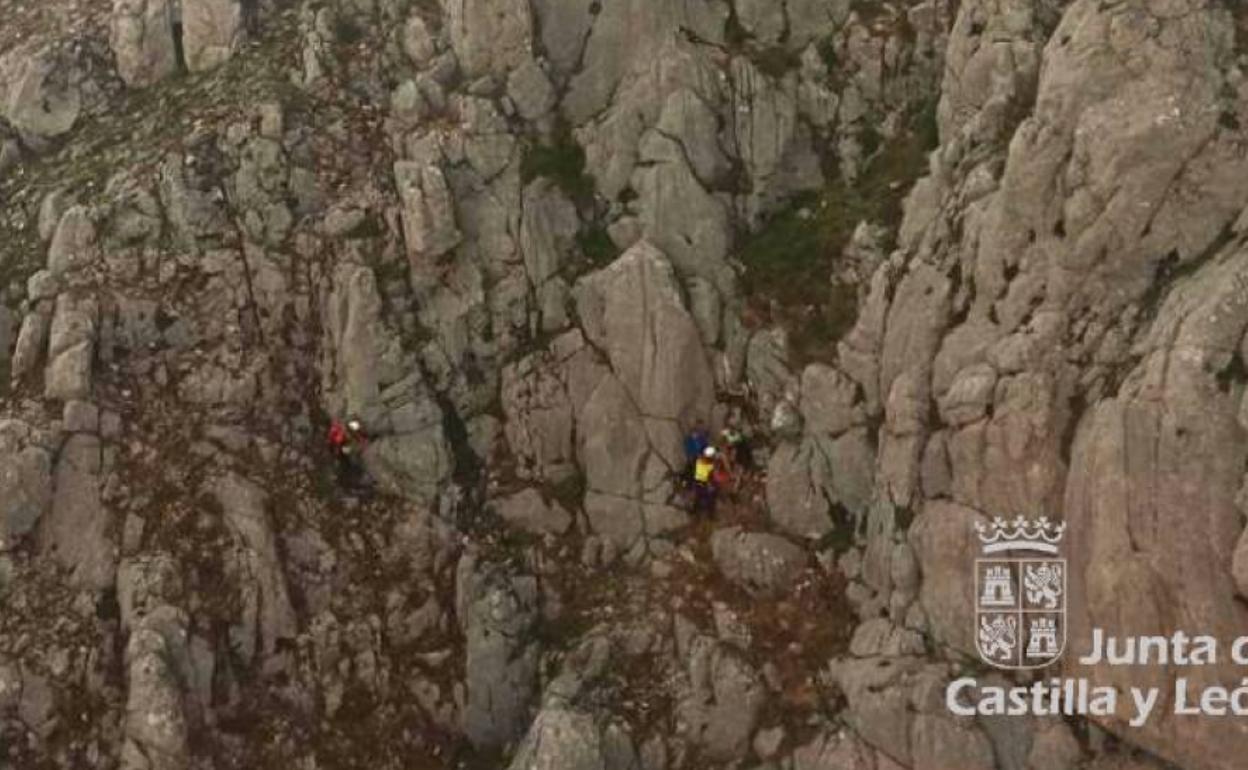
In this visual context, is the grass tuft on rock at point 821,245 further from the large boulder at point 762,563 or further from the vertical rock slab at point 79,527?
the vertical rock slab at point 79,527

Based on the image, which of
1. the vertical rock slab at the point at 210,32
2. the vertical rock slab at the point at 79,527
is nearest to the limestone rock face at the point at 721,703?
the vertical rock slab at the point at 79,527

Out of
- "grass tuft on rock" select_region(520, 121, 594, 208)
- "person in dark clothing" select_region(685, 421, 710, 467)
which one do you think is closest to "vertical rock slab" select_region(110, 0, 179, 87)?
"grass tuft on rock" select_region(520, 121, 594, 208)

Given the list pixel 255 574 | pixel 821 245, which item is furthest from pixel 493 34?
pixel 255 574

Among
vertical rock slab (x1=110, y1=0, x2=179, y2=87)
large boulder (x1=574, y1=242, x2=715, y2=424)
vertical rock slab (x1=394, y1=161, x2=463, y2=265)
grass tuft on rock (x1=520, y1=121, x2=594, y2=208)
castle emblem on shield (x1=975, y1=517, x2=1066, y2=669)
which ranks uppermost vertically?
vertical rock slab (x1=110, y1=0, x2=179, y2=87)

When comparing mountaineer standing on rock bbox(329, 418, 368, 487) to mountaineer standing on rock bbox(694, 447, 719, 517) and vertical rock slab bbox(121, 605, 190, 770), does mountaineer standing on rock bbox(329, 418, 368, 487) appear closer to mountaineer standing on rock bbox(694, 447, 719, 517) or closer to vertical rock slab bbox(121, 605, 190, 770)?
vertical rock slab bbox(121, 605, 190, 770)

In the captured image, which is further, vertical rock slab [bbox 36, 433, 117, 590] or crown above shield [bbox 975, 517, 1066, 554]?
vertical rock slab [bbox 36, 433, 117, 590]

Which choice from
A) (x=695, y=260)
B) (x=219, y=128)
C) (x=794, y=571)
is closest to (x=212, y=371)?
(x=219, y=128)

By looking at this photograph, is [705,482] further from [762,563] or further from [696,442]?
[762,563]
